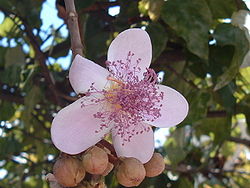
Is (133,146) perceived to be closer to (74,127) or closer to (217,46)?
(74,127)

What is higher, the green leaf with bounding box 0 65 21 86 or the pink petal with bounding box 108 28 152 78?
the pink petal with bounding box 108 28 152 78

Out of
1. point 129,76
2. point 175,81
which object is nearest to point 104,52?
point 175,81

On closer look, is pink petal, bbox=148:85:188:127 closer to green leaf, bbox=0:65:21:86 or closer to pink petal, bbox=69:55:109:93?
pink petal, bbox=69:55:109:93

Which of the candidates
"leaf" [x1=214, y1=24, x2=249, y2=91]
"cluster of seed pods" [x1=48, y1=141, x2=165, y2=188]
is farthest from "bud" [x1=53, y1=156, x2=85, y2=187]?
"leaf" [x1=214, y1=24, x2=249, y2=91]

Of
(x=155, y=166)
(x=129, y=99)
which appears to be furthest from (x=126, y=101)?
(x=155, y=166)

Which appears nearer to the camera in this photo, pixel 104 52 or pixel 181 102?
pixel 181 102

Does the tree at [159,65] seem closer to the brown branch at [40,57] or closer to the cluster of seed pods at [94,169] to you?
the brown branch at [40,57]
